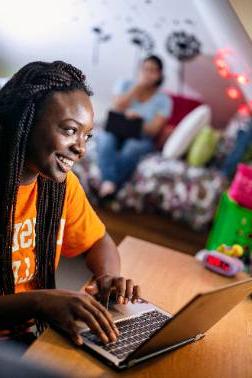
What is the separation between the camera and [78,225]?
4.46 feet

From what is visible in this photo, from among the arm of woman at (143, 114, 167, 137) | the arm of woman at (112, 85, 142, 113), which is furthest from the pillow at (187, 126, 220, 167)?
the arm of woman at (112, 85, 142, 113)

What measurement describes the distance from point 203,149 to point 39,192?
9.87ft

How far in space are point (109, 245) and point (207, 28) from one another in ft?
11.7

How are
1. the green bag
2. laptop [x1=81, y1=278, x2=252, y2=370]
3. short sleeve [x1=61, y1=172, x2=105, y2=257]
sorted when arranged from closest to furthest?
laptop [x1=81, y1=278, x2=252, y2=370], short sleeve [x1=61, y1=172, x2=105, y2=257], the green bag

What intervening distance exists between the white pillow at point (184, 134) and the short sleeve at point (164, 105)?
0.51ft

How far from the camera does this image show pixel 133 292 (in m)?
1.18

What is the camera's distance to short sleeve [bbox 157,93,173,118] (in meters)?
4.40

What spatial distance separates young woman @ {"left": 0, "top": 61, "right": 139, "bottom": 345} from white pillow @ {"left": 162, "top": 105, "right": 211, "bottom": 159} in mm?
2977

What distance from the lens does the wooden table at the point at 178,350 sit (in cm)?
92

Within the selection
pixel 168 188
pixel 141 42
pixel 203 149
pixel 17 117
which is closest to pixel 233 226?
pixel 168 188

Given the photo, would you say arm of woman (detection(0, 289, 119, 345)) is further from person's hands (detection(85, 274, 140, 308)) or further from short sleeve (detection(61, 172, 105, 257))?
short sleeve (detection(61, 172, 105, 257))

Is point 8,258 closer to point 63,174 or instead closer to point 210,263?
point 63,174

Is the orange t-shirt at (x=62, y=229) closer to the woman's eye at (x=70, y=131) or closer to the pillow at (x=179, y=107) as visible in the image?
the woman's eye at (x=70, y=131)

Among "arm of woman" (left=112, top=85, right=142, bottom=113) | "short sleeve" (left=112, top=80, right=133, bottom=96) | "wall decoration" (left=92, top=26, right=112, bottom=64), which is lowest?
"arm of woman" (left=112, top=85, right=142, bottom=113)
